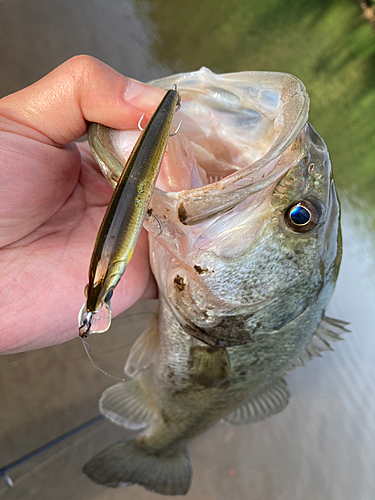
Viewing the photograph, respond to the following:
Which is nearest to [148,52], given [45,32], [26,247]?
[45,32]

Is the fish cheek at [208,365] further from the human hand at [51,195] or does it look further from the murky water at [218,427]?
the murky water at [218,427]

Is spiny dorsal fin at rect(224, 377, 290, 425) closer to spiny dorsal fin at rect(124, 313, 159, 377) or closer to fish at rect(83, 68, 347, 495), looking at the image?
fish at rect(83, 68, 347, 495)

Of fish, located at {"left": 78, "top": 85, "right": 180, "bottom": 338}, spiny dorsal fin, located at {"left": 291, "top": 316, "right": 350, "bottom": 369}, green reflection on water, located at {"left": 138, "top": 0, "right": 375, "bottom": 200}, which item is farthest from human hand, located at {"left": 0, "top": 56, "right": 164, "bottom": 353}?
green reflection on water, located at {"left": 138, "top": 0, "right": 375, "bottom": 200}

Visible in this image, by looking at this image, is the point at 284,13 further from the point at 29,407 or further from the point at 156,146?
the point at 29,407

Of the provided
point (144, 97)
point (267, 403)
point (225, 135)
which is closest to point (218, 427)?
point (267, 403)

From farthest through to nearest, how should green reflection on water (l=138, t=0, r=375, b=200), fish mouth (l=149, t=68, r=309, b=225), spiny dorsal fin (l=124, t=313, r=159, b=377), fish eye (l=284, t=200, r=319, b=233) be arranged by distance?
1. green reflection on water (l=138, t=0, r=375, b=200)
2. spiny dorsal fin (l=124, t=313, r=159, b=377)
3. fish eye (l=284, t=200, r=319, b=233)
4. fish mouth (l=149, t=68, r=309, b=225)
